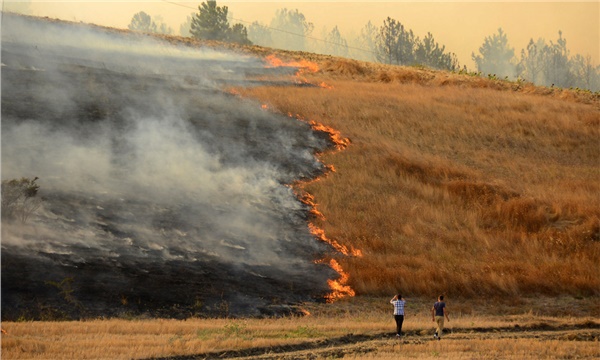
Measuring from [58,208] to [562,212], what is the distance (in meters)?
26.2

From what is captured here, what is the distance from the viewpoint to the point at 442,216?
45062 mm

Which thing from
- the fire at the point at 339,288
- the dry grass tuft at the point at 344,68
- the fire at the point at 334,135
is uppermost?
the dry grass tuft at the point at 344,68

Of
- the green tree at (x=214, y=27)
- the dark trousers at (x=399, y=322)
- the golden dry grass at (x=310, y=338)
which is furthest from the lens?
the green tree at (x=214, y=27)

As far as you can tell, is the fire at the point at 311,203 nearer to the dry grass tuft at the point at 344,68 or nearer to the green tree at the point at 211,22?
the dry grass tuft at the point at 344,68

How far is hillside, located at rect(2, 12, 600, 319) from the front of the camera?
3575 cm

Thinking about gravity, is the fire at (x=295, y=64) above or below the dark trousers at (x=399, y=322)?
above

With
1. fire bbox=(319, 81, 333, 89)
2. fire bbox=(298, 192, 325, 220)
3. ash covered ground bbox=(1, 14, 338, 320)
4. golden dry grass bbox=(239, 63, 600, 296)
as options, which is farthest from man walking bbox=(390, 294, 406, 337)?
fire bbox=(319, 81, 333, 89)

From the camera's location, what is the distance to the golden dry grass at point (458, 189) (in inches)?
1553

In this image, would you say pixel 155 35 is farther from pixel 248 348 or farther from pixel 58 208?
pixel 248 348

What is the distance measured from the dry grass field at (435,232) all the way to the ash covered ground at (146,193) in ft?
6.37

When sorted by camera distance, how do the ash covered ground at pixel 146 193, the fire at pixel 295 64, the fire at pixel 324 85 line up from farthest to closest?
the fire at pixel 295 64 → the fire at pixel 324 85 → the ash covered ground at pixel 146 193

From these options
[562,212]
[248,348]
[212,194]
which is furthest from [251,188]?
[248,348]

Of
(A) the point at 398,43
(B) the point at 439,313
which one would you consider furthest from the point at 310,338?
(A) the point at 398,43

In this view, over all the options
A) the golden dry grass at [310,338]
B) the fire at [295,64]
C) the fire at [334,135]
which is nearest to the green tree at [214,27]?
the fire at [295,64]
